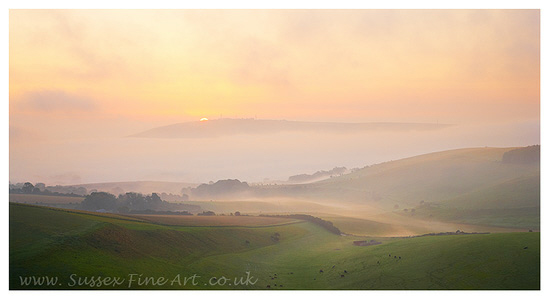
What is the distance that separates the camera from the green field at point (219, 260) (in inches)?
1303

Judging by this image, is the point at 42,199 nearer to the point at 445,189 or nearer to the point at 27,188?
the point at 27,188

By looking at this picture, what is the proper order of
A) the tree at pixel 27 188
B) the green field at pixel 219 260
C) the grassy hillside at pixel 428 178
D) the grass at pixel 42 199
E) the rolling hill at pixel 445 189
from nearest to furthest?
the green field at pixel 219 260 < the grass at pixel 42 199 < the tree at pixel 27 188 < the rolling hill at pixel 445 189 < the grassy hillside at pixel 428 178

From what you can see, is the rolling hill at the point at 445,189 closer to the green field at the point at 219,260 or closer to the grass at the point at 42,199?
the grass at the point at 42,199

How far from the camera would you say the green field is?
3309 centimetres

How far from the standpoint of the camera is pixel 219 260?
146 ft

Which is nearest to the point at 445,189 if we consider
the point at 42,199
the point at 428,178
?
the point at 428,178

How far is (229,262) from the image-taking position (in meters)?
44.8

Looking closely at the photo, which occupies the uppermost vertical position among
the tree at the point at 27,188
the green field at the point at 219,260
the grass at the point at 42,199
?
the tree at the point at 27,188

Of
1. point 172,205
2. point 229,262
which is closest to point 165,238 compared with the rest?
point 229,262

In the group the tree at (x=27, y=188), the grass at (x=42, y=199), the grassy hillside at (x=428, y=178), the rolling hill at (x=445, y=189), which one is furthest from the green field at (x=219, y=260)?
the grassy hillside at (x=428, y=178)

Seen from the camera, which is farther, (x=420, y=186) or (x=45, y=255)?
(x=420, y=186)

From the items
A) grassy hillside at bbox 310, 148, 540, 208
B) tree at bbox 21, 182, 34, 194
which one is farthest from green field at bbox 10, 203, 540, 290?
grassy hillside at bbox 310, 148, 540, 208
